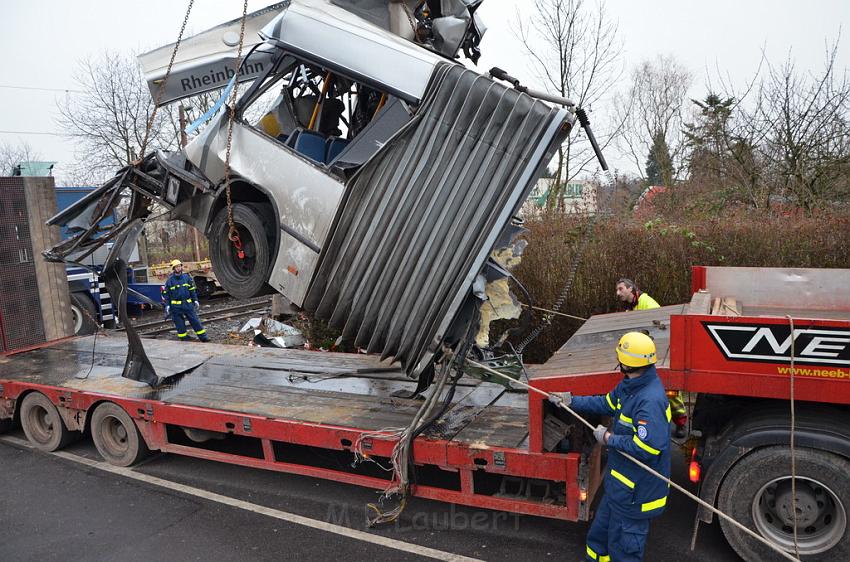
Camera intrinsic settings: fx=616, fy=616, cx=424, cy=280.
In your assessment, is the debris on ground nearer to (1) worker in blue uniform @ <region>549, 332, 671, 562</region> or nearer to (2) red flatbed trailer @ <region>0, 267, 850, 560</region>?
(2) red flatbed trailer @ <region>0, 267, 850, 560</region>

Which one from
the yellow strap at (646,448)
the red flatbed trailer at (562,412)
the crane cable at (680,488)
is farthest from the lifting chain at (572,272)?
the yellow strap at (646,448)

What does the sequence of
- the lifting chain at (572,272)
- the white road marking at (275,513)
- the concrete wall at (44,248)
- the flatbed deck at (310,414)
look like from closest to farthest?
1. the flatbed deck at (310,414)
2. the white road marking at (275,513)
3. the lifting chain at (572,272)
4. the concrete wall at (44,248)

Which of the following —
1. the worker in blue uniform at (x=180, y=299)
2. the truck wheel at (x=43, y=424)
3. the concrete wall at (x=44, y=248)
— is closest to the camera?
the truck wheel at (x=43, y=424)

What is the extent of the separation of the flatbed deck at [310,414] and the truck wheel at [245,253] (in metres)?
1.04

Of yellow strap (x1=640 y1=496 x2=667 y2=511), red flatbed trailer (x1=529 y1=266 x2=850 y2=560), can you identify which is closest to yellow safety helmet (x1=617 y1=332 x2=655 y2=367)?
red flatbed trailer (x1=529 y1=266 x2=850 y2=560)

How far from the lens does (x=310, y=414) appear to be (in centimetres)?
498

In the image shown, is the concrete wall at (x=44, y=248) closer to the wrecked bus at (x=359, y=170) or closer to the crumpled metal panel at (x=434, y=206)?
the wrecked bus at (x=359, y=170)

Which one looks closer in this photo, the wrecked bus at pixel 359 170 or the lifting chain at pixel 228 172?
the wrecked bus at pixel 359 170

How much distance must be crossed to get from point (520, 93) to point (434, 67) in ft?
2.13

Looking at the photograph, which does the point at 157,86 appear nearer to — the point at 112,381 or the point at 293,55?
the point at 293,55

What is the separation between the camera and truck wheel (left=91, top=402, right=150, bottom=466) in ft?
19.1

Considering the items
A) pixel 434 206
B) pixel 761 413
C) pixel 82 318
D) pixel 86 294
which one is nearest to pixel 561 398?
pixel 761 413

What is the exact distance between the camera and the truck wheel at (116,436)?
5.82m

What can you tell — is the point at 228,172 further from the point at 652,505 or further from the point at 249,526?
the point at 652,505
